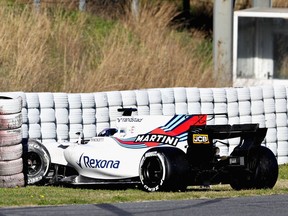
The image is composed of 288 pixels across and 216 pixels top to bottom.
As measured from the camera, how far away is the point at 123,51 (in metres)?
22.7

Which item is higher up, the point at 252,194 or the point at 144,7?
the point at 144,7

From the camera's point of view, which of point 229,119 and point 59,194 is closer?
point 59,194

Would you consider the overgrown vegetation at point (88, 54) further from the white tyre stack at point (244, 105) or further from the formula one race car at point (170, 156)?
the formula one race car at point (170, 156)

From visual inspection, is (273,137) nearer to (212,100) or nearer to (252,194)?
(212,100)

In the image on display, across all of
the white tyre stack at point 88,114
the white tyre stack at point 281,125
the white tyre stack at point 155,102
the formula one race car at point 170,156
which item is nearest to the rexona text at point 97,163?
the formula one race car at point 170,156

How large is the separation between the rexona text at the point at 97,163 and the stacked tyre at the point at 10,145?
2.82ft

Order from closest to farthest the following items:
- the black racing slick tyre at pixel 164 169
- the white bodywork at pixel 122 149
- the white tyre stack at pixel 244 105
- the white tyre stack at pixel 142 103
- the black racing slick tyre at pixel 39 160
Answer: the black racing slick tyre at pixel 164 169 → the white bodywork at pixel 122 149 → the black racing slick tyre at pixel 39 160 → the white tyre stack at pixel 142 103 → the white tyre stack at pixel 244 105

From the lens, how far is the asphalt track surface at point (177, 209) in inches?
A: 418

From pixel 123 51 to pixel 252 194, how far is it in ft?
34.4

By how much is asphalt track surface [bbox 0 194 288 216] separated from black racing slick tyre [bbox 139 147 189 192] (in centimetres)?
89

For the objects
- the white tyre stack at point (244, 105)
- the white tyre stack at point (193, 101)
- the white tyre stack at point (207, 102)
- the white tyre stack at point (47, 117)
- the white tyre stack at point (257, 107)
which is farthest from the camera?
the white tyre stack at point (257, 107)

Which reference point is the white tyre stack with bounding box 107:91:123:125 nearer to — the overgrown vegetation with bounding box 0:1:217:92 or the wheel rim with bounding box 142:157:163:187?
the overgrown vegetation with bounding box 0:1:217:92

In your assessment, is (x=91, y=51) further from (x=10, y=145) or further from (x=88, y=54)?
(x=10, y=145)

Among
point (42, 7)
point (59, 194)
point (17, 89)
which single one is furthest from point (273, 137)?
point (42, 7)
